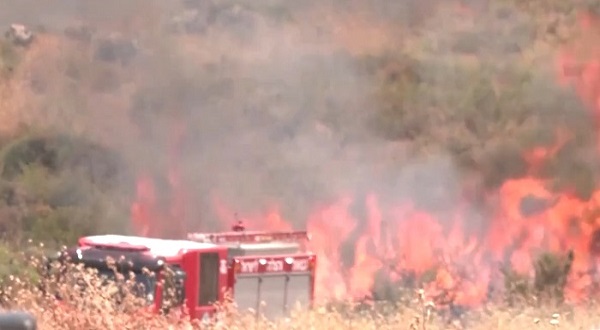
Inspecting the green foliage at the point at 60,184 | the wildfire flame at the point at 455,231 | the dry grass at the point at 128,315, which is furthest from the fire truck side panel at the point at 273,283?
the green foliage at the point at 60,184

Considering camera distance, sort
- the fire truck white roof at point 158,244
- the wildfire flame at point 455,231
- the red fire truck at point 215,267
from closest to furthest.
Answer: the red fire truck at point 215,267, the fire truck white roof at point 158,244, the wildfire flame at point 455,231

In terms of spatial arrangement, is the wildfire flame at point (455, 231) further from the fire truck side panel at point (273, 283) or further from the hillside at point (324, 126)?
the fire truck side panel at point (273, 283)

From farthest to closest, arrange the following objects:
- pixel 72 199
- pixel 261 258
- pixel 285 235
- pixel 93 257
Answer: pixel 72 199, pixel 285 235, pixel 261 258, pixel 93 257

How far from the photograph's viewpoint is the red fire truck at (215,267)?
15.0 m

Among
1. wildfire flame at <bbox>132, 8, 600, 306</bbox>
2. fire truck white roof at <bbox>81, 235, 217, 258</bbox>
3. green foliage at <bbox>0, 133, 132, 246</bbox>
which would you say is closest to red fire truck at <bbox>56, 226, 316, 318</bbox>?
fire truck white roof at <bbox>81, 235, 217, 258</bbox>

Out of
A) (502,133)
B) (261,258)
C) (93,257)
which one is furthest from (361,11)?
(93,257)

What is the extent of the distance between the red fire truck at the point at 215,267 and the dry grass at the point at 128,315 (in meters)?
0.46

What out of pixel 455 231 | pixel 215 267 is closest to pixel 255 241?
pixel 215 267

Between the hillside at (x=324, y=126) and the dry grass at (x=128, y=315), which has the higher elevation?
the hillside at (x=324, y=126)

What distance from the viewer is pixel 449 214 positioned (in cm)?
2259

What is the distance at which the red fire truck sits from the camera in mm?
15023

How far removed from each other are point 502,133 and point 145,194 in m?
5.62

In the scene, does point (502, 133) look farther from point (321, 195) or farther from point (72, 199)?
point (72, 199)

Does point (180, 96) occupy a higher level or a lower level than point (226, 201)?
higher
